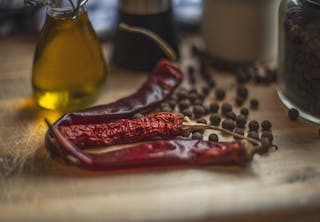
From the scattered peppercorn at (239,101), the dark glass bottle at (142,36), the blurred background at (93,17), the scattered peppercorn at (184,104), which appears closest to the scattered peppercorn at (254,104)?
the scattered peppercorn at (239,101)

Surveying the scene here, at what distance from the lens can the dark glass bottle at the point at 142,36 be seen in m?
1.17

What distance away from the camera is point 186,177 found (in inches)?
34.7

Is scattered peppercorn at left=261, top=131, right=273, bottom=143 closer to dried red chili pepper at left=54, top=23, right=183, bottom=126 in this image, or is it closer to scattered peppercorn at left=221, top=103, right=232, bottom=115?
scattered peppercorn at left=221, top=103, right=232, bottom=115

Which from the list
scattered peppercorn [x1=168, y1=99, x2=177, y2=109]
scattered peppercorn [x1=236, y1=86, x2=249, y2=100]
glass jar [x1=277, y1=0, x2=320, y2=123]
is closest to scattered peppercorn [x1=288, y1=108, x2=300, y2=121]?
glass jar [x1=277, y1=0, x2=320, y2=123]

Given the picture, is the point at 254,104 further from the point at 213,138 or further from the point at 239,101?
the point at 213,138

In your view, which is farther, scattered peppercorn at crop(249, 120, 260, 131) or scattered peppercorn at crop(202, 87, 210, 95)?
scattered peppercorn at crop(202, 87, 210, 95)

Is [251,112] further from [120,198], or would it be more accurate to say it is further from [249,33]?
[120,198]

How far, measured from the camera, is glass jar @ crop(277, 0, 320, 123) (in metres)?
0.96

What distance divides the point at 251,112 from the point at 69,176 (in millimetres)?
376

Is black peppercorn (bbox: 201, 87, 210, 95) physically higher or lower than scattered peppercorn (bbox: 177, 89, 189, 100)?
lower

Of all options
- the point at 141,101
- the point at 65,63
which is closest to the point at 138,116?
the point at 141,101

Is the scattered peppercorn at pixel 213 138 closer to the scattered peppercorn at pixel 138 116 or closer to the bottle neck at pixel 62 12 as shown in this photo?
the scattered peppercorn at pixel 138 116

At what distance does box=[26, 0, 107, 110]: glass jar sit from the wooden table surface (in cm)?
8

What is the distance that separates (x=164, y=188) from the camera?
857 mm
